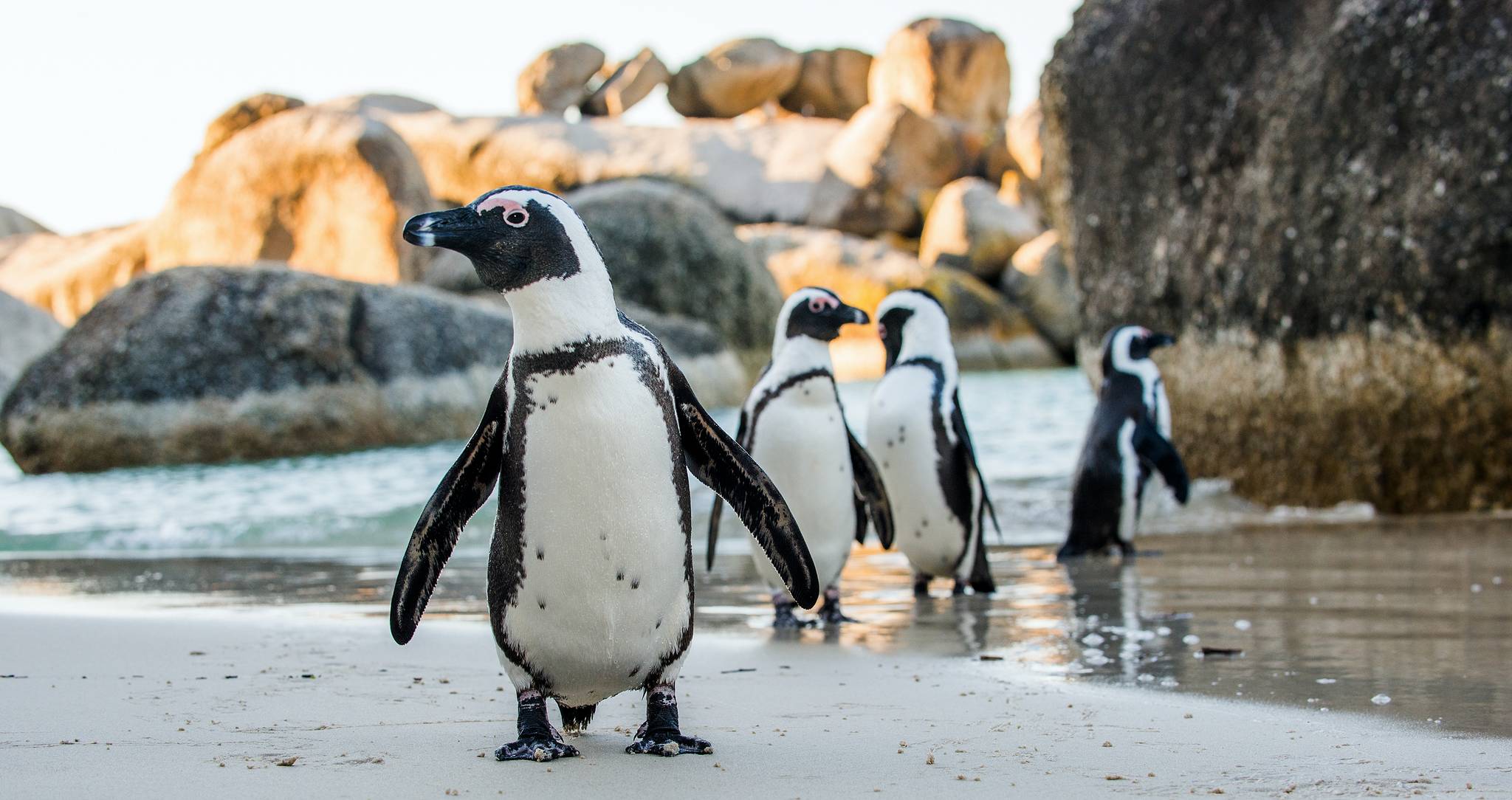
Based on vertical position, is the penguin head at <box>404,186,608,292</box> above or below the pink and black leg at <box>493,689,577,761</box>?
above

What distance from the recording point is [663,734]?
2.52 metres

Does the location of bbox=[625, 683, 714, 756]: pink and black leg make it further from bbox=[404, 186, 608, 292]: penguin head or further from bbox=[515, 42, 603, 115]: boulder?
bbox=[515, 42, 603, 115]: boulder

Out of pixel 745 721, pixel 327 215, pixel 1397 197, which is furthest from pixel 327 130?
pixel 745 721

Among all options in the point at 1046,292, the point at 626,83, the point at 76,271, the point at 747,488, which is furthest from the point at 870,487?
the point at 626,83

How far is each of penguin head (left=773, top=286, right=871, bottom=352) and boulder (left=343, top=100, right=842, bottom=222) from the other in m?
31.4

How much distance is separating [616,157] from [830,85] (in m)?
19.6

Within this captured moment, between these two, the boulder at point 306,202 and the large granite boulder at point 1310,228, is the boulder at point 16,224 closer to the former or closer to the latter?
the boulder at point 306,202

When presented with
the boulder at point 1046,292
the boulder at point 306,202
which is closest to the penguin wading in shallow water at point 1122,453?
the boulder at point 306,202

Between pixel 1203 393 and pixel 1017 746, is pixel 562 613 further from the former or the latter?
pixel 1203 393

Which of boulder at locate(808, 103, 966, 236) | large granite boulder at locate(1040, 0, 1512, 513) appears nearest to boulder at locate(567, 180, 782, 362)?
large granite boulder at locate(1040, 0, 1512, 513)

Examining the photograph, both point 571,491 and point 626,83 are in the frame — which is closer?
point 571,491

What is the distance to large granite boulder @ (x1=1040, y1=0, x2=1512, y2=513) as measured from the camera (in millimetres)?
6652

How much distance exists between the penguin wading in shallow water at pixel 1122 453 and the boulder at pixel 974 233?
87.4 feet

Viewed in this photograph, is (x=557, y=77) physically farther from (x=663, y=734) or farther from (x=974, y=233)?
(x=663, y=734)
